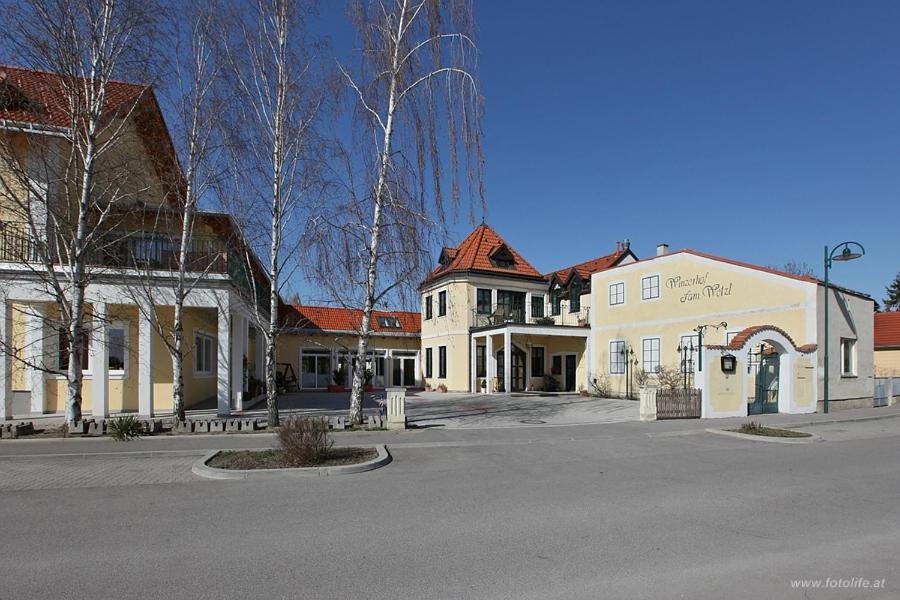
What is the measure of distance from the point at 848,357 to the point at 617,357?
8.84 meters

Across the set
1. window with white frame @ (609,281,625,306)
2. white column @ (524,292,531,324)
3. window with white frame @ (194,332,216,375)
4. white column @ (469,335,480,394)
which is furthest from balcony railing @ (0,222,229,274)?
white column @ (524,292,531,324)

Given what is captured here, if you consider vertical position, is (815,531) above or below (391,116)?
below

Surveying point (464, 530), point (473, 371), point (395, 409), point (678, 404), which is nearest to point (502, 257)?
point (473, 371)

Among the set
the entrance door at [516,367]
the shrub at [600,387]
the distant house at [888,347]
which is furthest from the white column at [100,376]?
the distant house at [888,347]

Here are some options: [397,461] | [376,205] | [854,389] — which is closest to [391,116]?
[376,205]

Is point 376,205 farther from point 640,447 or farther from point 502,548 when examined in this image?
point 502,548

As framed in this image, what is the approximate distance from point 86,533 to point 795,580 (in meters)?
6.57

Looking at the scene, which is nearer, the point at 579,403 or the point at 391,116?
the point at 391,116

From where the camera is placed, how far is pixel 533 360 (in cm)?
3091

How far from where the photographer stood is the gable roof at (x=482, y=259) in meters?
30.1

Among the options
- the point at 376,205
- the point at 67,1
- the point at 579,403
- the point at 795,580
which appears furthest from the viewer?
the point at 579,403

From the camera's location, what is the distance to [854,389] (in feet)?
69.8

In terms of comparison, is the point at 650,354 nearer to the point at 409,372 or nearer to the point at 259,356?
the point at 409,372

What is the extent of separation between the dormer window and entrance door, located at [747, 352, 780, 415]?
21.6 m
